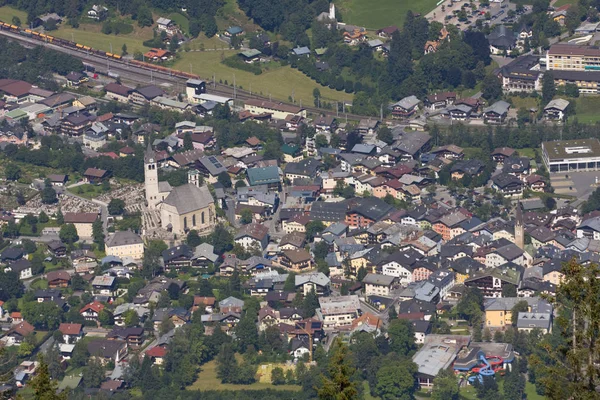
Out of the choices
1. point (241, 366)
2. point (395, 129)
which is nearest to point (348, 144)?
point (395, 129)

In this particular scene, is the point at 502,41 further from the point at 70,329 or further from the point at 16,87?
the point at 70,329

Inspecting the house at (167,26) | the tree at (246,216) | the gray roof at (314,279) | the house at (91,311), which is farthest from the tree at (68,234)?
the house at (167,26)

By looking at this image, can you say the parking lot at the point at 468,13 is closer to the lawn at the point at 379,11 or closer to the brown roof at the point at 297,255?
the lawn at the point at 379,11

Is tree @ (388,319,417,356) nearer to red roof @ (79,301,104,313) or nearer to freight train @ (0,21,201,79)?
red roof @ (79,301,104,313)

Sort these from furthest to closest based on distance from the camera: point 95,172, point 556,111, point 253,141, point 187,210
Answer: point 556,111
point 253,141
point 95,172
point 187,210

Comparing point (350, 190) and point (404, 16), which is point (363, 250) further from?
point (404, 16)

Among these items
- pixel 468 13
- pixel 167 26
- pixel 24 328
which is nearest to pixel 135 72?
pixel 167 26
